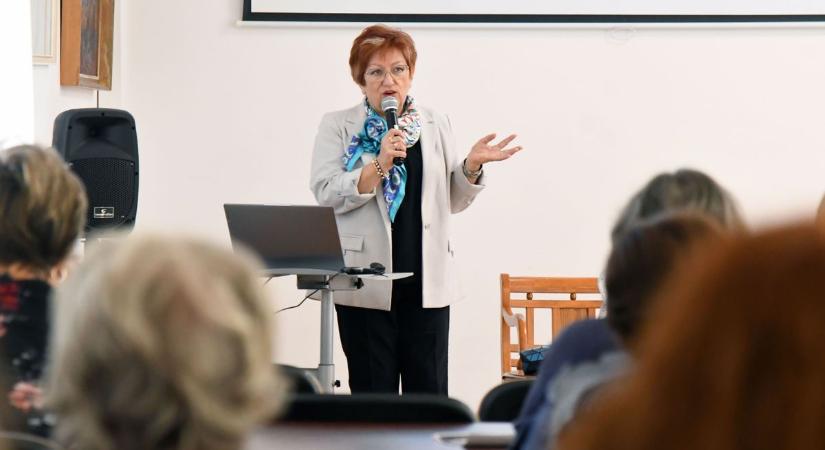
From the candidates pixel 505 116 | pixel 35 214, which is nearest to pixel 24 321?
pixel 35 214

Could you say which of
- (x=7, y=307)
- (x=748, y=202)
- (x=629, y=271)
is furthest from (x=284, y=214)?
(x=748, y=202)

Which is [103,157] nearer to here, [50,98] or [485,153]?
[50,98]

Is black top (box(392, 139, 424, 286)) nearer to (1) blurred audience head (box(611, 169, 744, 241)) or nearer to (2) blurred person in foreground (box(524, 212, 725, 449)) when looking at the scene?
(1) blurred audience head (box(611, 169, 744, 241))

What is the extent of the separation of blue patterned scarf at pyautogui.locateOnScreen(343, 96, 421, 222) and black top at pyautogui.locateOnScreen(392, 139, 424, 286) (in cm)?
3

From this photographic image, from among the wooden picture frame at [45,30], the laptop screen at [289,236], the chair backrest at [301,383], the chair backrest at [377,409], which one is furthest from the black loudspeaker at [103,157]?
the chair backrest at [377,409]

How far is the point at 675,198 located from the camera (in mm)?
1786

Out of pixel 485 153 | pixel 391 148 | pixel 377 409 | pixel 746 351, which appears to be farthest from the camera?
pixel 485 153

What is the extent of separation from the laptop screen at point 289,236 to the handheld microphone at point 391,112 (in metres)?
0.35

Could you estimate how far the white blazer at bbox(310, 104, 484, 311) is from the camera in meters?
3.82

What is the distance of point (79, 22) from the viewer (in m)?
5.39

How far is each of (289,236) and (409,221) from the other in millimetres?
412

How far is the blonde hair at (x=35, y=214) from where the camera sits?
177cm

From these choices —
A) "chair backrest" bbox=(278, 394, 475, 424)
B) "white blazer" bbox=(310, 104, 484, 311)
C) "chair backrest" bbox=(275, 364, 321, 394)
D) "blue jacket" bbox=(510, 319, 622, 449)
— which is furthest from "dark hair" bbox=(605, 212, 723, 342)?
"white blazer" bbox=(310, 104, 484, 311)

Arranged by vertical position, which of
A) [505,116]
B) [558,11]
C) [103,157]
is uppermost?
[558,11]
